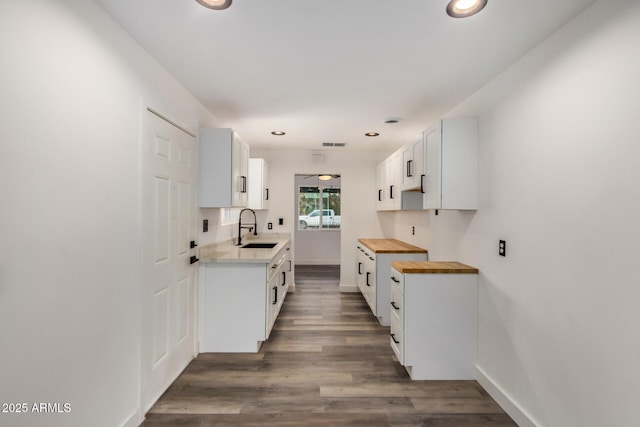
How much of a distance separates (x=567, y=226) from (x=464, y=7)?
126 centimetres

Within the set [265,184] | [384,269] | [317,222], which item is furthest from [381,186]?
[317,222]

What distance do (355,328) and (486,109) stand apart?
2671 millimetres

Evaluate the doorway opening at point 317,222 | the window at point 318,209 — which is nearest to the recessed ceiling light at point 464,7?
the doorway opening at point 317,222

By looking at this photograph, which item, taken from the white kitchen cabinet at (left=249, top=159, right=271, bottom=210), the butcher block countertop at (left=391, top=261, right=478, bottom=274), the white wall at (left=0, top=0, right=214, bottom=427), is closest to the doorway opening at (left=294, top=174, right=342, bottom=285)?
the white kitchen cabinet at (left=249, top=159, right=271, bottom=210)

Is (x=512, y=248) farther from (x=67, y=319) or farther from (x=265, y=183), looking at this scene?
(x=265, y=183)

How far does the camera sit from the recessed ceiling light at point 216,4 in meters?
1.45

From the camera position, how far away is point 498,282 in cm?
223

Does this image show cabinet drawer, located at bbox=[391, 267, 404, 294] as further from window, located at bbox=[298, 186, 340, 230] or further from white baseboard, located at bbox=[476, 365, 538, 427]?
window, located at bbox=[298, 186, 340, 230]

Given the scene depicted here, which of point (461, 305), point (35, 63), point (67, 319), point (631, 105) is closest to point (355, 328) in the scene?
point (461, 305)

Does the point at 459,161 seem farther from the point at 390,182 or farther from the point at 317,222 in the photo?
the point at 317,222

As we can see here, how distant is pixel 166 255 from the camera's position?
2270 mm

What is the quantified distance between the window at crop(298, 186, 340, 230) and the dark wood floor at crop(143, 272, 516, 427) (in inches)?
196

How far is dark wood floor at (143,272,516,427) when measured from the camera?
2.01 meters

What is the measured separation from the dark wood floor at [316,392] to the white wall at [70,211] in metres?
0.51
